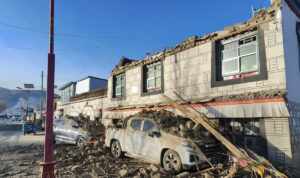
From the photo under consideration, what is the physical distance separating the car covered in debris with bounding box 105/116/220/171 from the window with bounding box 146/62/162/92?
4035 mm

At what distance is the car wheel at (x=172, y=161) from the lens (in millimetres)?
6289

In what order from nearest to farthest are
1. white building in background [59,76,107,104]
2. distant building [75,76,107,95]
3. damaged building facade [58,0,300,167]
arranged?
damaged building facade [58,0,300,167]
distant building [75,76,107,95]
white building in background [59,76,107,104]

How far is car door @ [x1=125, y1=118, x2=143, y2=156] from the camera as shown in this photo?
7.92 meters

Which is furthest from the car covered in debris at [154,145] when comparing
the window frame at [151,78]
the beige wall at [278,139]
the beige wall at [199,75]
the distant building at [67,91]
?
the distant building at [67,91]

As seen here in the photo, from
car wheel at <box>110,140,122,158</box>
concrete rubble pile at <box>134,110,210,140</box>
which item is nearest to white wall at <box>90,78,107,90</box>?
car wheel at <box>110,140,122,158</box>

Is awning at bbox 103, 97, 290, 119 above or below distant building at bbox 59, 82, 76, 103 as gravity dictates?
below

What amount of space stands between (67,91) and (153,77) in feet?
74.4

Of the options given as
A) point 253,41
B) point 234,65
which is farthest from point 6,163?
point 253,41

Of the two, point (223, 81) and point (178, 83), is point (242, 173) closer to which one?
point (223, 81)

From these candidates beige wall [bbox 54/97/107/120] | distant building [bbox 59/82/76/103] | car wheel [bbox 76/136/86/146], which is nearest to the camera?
car wheel [bbox 76/136/86/146]

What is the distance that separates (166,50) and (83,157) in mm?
7080

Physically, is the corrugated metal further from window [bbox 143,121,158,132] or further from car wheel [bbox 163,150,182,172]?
car wheel [bbox 163,150,182,172]

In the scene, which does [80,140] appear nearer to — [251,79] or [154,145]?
[154,145]

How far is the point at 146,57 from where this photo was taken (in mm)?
13594
